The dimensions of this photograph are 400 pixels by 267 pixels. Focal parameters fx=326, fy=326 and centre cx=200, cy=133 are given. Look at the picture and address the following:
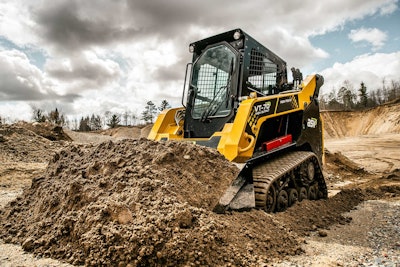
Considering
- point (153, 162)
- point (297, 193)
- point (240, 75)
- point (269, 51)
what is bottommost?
point (297, 193)

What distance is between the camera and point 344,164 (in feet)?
44.3

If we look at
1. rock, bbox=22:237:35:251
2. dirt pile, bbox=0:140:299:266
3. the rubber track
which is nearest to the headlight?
the rubber track

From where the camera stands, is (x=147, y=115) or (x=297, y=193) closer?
(x=297, y=193)

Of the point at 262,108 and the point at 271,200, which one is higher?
the point at 262,108

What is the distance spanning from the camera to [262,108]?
14.2ft

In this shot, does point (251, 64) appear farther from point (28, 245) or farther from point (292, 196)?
point (28, 245)

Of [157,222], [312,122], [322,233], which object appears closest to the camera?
[157,222]

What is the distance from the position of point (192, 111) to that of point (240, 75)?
108cm

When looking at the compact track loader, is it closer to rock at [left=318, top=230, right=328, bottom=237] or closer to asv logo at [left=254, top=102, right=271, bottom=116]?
asv logo at [left=254, top=102, right=271, bottom=116]

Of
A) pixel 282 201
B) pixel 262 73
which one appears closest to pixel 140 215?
pixel 282 201

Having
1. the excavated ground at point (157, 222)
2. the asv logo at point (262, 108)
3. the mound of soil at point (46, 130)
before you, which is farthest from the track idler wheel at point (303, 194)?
the mound of soil at point (46, 130)

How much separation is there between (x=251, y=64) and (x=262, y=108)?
0.98m

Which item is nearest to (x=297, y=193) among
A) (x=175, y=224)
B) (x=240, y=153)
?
(x=240, y=153)

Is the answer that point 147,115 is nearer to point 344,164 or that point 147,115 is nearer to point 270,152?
point 344,164
